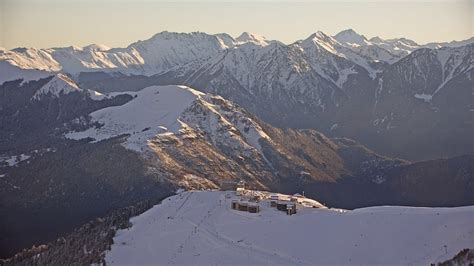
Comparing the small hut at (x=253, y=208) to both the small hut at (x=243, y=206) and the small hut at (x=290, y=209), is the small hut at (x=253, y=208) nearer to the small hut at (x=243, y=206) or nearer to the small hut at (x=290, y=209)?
the small hut at (x=243, y=206)

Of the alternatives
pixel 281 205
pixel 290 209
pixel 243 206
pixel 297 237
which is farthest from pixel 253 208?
pixel 297 237

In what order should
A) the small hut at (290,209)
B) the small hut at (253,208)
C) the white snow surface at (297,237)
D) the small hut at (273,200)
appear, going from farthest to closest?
the small hut at (273,200) < the small hut at (253,208) < the small hut at (290,209) < the white snow surface at (297,237)

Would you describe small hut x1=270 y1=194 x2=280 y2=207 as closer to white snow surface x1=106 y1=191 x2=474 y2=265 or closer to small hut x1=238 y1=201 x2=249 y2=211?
white snow surface x1=106 y1=191 x2=474 y2=265

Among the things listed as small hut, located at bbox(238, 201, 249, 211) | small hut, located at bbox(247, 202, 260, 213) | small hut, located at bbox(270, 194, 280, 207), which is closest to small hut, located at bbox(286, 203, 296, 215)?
small hut, located at bbox(270, 194, 280, 207)

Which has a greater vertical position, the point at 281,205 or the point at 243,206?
the point at 281,205

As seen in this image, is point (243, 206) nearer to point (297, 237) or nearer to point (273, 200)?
point (273, 200)

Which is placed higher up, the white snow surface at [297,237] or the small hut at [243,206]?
the small hut at [243,206]

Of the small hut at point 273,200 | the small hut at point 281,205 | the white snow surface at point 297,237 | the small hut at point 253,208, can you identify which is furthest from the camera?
the small hut at point 273,200

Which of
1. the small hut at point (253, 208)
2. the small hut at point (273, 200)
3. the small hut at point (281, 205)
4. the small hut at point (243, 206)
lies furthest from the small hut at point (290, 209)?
the small hut at point (243, 206)

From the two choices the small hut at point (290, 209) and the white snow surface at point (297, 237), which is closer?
the white snow surface at point (297, 237)
